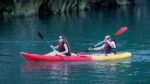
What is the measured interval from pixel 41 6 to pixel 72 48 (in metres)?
29.2

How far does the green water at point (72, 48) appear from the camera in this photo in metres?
27.8

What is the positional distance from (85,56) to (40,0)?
33.1 metres

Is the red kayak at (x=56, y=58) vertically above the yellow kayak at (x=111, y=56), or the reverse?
the red kayak at (x=56, y=58)

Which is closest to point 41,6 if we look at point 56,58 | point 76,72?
point 56,58

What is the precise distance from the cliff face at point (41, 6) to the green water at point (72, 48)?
8.24ft

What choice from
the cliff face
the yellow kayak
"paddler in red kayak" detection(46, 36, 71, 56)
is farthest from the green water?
the cliff face

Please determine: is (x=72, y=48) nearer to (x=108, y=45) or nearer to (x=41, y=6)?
(x=108, y=45)

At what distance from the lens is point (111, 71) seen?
29156mm

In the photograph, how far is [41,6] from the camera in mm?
65875

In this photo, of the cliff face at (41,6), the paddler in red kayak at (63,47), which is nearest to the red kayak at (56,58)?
the paddler in red kayak at (63,47)

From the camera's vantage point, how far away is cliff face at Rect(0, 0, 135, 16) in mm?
61631

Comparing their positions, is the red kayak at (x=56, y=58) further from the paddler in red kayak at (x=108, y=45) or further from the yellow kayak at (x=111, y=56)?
the paddler in red kayak at (x=108, y=45)

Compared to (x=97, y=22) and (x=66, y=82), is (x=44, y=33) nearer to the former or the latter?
(x=97, y=22)

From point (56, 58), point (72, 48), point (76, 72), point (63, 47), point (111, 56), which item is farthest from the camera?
point (72, 48)
